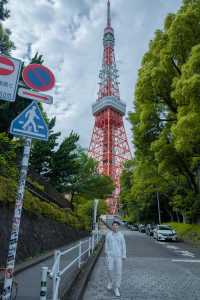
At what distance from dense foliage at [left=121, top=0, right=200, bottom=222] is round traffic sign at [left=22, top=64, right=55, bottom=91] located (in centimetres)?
986

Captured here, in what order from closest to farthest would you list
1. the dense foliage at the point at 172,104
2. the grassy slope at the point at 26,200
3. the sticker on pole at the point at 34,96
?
the sticker on pole at the point at 34,96
the grassy slope at the point at 26,200
the dense foliage at the point at 172,104

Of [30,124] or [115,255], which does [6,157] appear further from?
[30,124]

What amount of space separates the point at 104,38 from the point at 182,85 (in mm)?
71984

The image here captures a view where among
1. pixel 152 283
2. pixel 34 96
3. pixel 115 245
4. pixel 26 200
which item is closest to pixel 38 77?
pixel 34 96

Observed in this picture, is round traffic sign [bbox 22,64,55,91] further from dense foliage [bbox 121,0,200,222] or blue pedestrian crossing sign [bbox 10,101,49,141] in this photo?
dense foliage [bbox 121,0,200,222]

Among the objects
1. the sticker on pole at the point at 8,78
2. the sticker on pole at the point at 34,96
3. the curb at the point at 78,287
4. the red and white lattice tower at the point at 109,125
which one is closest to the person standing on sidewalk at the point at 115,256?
the curb at the point at 78,287

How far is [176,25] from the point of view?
14.9m

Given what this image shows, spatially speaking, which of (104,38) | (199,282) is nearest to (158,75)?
(199,282)

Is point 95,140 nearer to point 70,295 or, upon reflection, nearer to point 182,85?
point 182,85

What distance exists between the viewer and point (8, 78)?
2.99 metres

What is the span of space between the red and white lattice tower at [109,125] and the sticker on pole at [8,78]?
206 feet

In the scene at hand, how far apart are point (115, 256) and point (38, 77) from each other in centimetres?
381

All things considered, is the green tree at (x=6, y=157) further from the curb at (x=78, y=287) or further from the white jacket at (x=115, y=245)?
the white jacket at (x=115, y=245)

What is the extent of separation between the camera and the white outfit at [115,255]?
5.24 m
